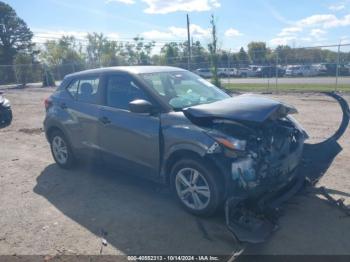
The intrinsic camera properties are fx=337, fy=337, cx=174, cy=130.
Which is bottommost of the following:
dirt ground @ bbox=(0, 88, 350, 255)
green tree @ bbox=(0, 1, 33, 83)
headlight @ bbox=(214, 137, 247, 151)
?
dirt ground @ bbox=(0, 88, 350, 255)

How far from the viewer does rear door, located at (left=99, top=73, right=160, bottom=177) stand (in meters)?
4.40

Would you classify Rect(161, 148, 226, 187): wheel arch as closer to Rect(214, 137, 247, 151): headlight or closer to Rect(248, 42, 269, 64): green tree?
Rect(214, 137, 247, 151): headlight

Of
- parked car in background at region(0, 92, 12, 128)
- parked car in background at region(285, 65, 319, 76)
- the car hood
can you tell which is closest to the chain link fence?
parked car in background at region(285, 65, 319, 76)

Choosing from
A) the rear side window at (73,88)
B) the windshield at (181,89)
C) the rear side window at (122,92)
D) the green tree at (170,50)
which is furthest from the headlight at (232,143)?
the green tree at (170,50)

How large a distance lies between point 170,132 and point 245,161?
1003mm

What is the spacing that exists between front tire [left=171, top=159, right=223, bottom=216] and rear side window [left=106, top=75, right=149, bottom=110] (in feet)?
3.77

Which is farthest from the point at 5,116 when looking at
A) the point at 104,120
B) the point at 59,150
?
the point at 104,120

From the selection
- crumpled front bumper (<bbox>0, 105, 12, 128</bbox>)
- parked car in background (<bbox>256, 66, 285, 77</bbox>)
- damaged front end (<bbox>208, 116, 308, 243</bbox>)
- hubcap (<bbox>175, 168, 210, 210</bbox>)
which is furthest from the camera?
parked car in background (<bbox>256, 66, 285, 77</bbox>)

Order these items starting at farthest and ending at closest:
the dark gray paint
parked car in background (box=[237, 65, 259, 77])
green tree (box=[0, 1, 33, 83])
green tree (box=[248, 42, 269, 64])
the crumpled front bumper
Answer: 1. green tree (box=[0, 1, 33, 83])
2. parked car in background (box=[237, 65, 259, 77])
3. green tree (box=[248, 42, 269, 64])
4. the crumpled front bumper
5. the dark gray paint

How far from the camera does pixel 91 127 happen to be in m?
5.31

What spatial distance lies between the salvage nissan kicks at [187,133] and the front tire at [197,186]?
12mm

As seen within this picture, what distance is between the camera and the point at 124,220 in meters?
4.16

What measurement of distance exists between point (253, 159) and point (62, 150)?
3.80 metres

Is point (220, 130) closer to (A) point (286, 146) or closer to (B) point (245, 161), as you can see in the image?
(B) point (245, 161)
